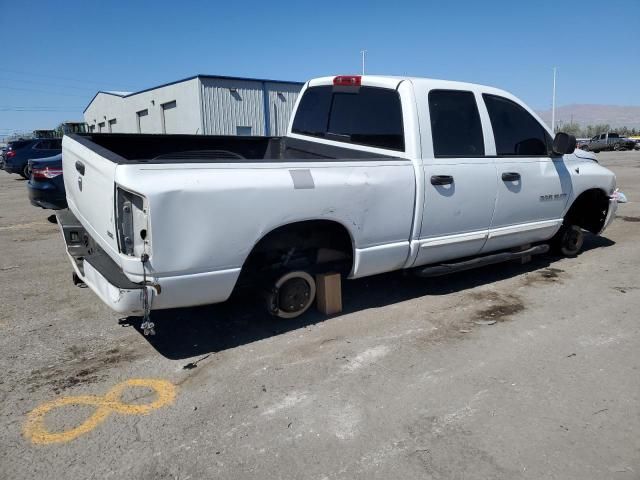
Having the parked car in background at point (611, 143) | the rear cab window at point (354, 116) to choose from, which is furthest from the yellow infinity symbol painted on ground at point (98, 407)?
the parked car in background at point (611, 143)

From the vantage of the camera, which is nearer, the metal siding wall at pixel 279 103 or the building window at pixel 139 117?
the metal siding wall at pixel 279 103

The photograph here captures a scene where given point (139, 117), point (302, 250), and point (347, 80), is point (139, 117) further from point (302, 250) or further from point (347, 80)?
point (302, 250)

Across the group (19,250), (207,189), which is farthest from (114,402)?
(19,250)

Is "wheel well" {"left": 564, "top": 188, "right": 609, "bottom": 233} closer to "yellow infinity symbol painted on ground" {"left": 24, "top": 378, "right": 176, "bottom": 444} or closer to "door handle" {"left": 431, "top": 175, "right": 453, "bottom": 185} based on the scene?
"door handle" {"left": 431, "top": 175, "right": 453, "bottom": 185}

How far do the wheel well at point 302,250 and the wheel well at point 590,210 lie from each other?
3.48 meters

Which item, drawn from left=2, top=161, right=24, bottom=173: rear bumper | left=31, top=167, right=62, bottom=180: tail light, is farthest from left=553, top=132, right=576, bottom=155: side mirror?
left=2, top=161, right=24, bottom=173: rear bumper

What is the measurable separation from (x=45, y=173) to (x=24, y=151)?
15.9 metres

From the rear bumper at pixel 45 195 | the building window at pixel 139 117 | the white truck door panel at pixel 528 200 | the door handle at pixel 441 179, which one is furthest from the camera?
the building window at pixel 139 117

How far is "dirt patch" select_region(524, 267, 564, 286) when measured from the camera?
5410mm

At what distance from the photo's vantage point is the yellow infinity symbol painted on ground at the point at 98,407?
2676mm

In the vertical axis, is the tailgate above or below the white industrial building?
below

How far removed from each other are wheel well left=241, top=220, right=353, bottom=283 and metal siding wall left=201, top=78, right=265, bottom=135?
21.8 metres

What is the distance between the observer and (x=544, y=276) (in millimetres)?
5586

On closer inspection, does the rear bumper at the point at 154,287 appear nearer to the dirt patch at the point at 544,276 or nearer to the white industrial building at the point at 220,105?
the dirt patch at the point at 544,276
